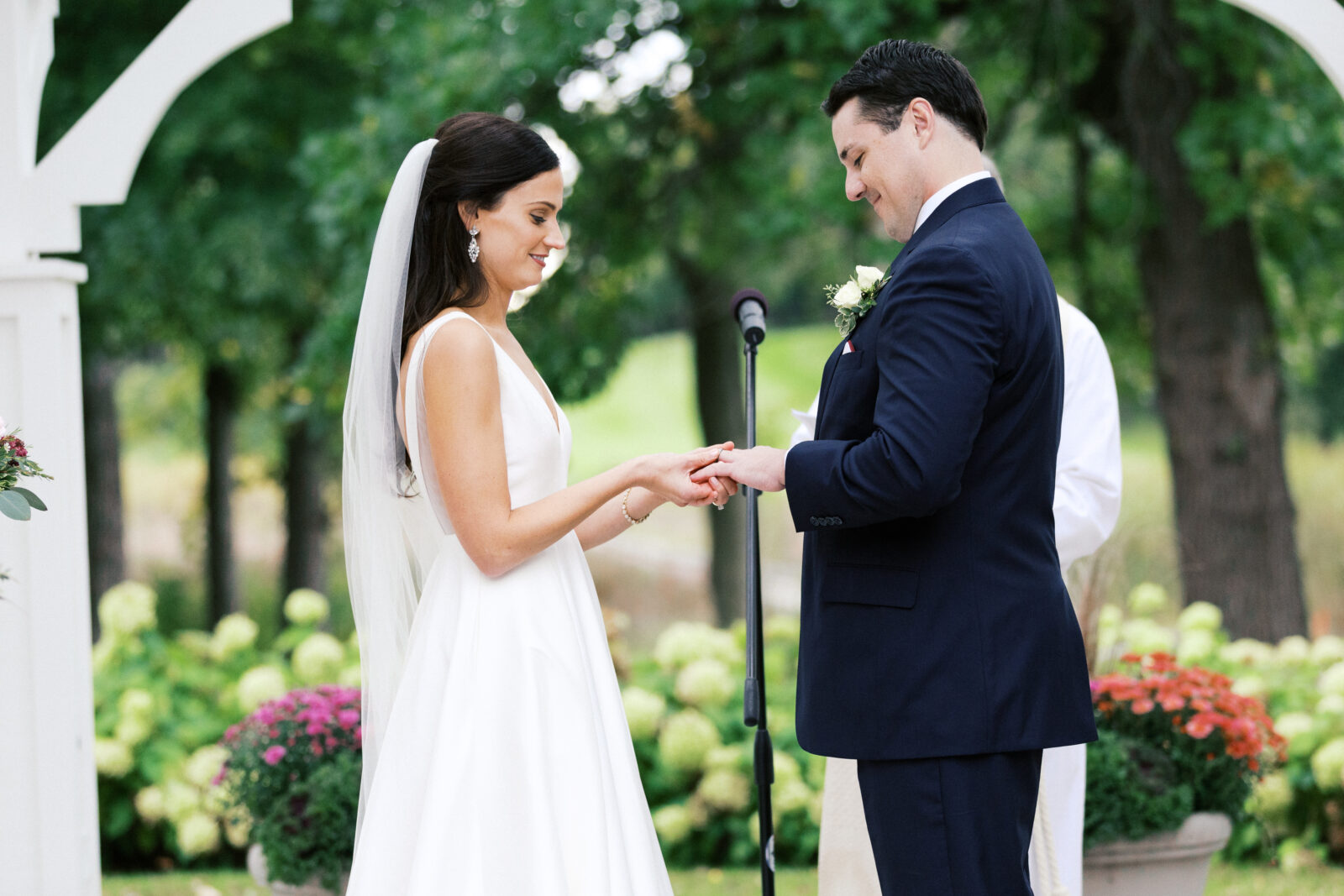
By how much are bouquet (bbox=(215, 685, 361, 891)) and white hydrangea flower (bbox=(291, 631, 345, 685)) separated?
37.6 inches

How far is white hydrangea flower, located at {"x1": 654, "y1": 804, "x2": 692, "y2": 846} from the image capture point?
5.26 m

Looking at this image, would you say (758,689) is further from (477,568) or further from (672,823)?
(672,823)

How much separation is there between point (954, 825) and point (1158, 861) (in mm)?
2117

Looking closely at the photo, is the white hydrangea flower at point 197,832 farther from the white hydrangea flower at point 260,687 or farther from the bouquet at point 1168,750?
the bouquet at point 1168,750

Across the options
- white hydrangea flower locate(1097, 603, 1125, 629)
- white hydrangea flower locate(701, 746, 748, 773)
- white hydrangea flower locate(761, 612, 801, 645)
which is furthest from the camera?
white hydrangea flower locate(761, 612, 801, 645)

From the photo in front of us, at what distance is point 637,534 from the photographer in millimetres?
19469

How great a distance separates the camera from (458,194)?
2896 mm

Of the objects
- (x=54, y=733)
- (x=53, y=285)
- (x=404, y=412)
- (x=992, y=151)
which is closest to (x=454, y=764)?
(x=404, y=412)

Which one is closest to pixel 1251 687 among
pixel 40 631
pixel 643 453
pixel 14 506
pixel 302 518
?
pixel 40 631

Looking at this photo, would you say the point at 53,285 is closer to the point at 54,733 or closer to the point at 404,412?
the point at 54,733

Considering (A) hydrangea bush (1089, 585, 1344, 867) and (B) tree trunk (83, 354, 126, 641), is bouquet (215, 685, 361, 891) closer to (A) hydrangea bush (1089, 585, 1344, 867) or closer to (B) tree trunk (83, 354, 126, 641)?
(A) hydrangea bush (1089, 585, 1344, 867)

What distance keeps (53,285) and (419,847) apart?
208 centimetres

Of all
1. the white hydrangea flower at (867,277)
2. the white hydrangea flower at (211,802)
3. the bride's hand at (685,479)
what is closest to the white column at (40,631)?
the white hydrangea flower at (211,802)

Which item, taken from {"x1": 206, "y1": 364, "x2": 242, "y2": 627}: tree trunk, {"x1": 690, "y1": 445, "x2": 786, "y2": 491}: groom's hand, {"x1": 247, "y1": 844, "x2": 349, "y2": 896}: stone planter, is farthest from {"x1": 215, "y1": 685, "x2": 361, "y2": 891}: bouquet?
{"x1": 206, "y1": 364, "x2": 242, "y2": 627}: tree trunk
